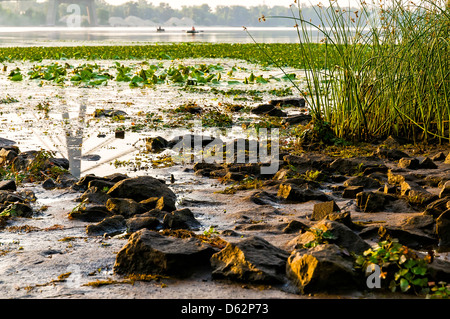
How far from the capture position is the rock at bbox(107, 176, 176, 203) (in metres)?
4.66

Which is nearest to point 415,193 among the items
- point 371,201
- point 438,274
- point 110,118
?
point 371,201

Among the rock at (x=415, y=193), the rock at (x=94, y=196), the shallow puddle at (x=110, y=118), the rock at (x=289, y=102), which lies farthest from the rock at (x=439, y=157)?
the rock at (x=289, y=102)

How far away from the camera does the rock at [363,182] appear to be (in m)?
5.12

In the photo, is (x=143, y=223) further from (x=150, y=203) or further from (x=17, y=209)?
(x=17, y=209)

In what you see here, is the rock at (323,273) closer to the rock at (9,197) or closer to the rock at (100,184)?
the rock at (100,184)

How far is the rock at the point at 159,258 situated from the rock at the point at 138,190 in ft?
4.32

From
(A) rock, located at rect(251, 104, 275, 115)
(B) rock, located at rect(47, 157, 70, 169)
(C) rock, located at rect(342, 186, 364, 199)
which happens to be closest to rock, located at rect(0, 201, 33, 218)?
(B) rock, located at rect(47, 157, 70, 169)

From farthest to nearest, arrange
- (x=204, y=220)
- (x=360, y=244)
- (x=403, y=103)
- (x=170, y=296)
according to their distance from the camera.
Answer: (x=403, y=103)
(x=204, y=220)
(x=360, y=244)
(x=170, y=296)

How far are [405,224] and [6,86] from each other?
38.7ft

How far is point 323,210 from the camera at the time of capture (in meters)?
4.10

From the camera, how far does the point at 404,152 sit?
21.4ft

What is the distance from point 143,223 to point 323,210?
131 cm

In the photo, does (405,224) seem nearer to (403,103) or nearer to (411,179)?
(411,179)
